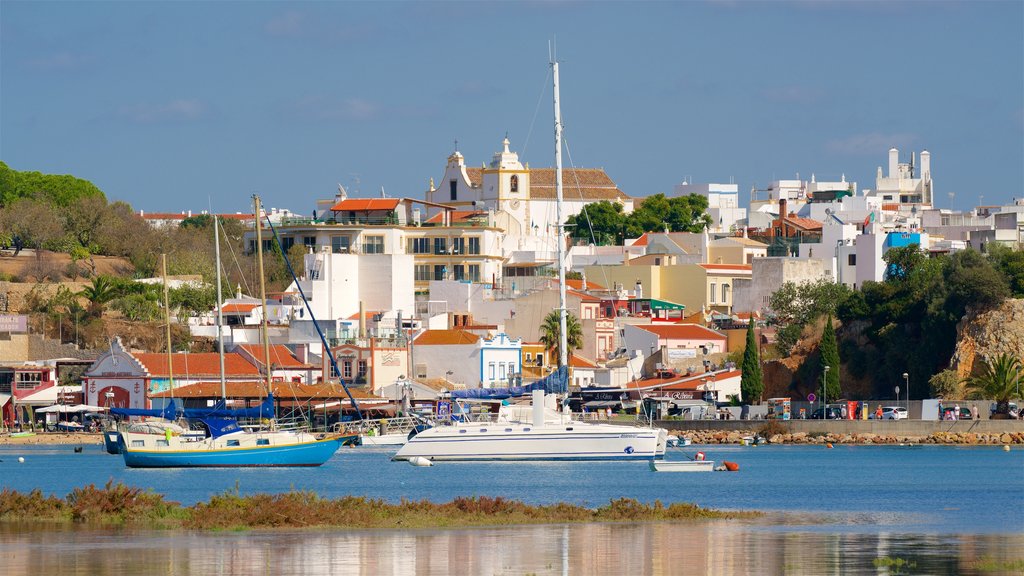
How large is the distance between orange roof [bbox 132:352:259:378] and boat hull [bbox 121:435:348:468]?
28160 millimetres

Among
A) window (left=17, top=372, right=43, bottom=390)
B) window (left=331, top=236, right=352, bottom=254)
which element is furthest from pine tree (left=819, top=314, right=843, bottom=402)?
window (left=17, top=372, right=43, bottom=390)

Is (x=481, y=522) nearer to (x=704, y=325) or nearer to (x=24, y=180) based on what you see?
(x=704, y=325)

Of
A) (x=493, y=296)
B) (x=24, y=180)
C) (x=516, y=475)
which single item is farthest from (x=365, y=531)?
(x=24, y=180)

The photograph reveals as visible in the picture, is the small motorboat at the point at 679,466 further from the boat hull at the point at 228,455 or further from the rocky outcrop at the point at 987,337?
the rocky outcrop at the point at 987,337

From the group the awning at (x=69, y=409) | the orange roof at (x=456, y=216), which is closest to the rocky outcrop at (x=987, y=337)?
the awning at (x=69, y=409)

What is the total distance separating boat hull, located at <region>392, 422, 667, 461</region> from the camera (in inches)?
2464

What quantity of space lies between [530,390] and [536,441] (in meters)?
15.1

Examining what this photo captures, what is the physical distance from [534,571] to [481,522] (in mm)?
7526

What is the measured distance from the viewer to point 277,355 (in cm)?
9675

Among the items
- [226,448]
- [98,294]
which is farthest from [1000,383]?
[98,294]

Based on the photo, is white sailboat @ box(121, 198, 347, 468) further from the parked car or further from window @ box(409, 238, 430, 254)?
window @ box(409, 238, 430, 254)

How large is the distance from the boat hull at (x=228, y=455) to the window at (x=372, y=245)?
189 feet

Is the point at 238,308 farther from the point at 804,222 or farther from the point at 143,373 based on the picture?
the point at 804,222

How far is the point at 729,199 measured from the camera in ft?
573
